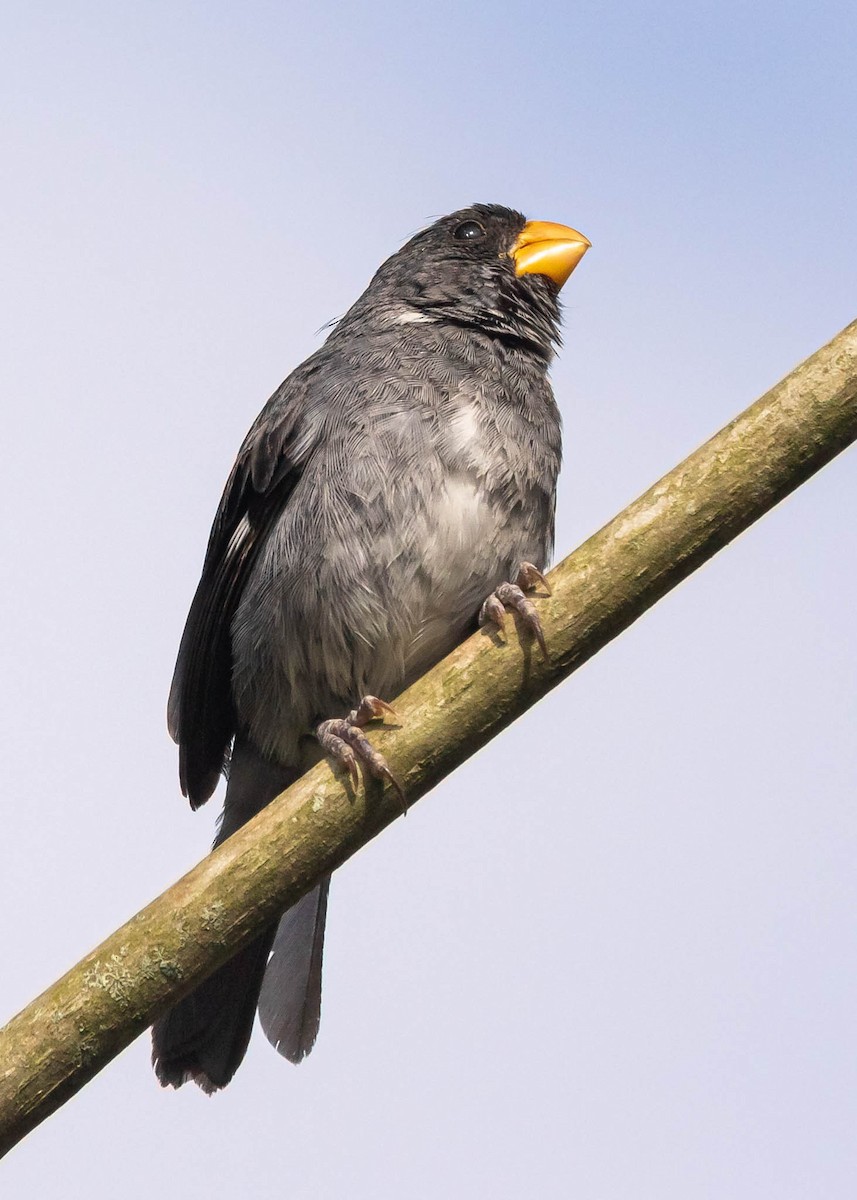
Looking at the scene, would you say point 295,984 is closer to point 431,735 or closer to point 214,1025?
point 214,1025

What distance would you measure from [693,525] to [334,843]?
1.19m

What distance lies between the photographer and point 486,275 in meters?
5.35

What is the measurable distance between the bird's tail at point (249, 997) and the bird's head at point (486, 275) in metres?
1.80

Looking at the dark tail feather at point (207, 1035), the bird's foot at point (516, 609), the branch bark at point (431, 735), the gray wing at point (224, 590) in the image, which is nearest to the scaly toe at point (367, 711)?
the branch bark at point (431, 735)

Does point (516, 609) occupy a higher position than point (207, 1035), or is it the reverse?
point (207, 1035)

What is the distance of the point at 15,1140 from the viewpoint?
3.04 metres

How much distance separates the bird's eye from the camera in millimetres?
5648

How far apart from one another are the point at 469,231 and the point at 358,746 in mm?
2926

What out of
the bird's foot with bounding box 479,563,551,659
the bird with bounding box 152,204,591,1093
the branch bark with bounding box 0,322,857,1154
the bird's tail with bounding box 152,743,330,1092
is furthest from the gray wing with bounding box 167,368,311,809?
the branch bark with bounding box 0,322,857,1154

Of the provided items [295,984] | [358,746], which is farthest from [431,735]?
[295,984]

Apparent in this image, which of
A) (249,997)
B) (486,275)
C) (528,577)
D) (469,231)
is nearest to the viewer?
(528,577)

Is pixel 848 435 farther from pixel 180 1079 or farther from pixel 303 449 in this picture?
pixel 180 1079

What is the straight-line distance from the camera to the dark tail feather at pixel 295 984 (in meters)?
4.59

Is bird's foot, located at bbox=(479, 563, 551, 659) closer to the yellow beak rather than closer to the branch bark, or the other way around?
the branch bark
